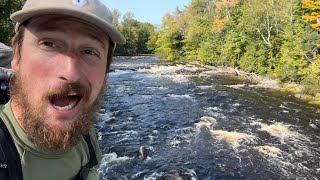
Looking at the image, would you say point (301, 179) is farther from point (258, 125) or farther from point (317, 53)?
point (317, 53)

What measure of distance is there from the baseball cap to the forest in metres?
7.78

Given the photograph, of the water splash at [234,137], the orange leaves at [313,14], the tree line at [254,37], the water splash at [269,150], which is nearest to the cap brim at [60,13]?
the water splash at [269,150]

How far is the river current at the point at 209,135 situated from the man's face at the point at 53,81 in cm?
381

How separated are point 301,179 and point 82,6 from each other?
29.6 ft

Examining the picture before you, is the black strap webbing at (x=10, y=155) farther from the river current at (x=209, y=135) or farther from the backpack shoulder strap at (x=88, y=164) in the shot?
the river current at (x=209, y=135)

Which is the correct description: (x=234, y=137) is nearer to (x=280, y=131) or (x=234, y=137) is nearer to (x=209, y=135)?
(x=209, y=135)

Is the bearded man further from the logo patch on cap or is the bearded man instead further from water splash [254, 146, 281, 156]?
water splash [254, 146, 281, 156]

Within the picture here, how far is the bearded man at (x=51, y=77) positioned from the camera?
3.97 feet

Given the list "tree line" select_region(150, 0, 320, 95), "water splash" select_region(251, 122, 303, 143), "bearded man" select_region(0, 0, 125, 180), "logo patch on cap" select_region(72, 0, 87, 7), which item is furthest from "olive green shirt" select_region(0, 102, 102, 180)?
"tree line" select_region(150, 0, 320, 95)

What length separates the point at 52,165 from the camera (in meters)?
1.35

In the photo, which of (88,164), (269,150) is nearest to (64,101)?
(88,164)

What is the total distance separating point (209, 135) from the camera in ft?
39.5

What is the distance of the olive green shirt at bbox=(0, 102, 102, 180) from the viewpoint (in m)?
1.23

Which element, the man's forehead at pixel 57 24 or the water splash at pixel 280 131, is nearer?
the man's forehead at pixel 57 24
